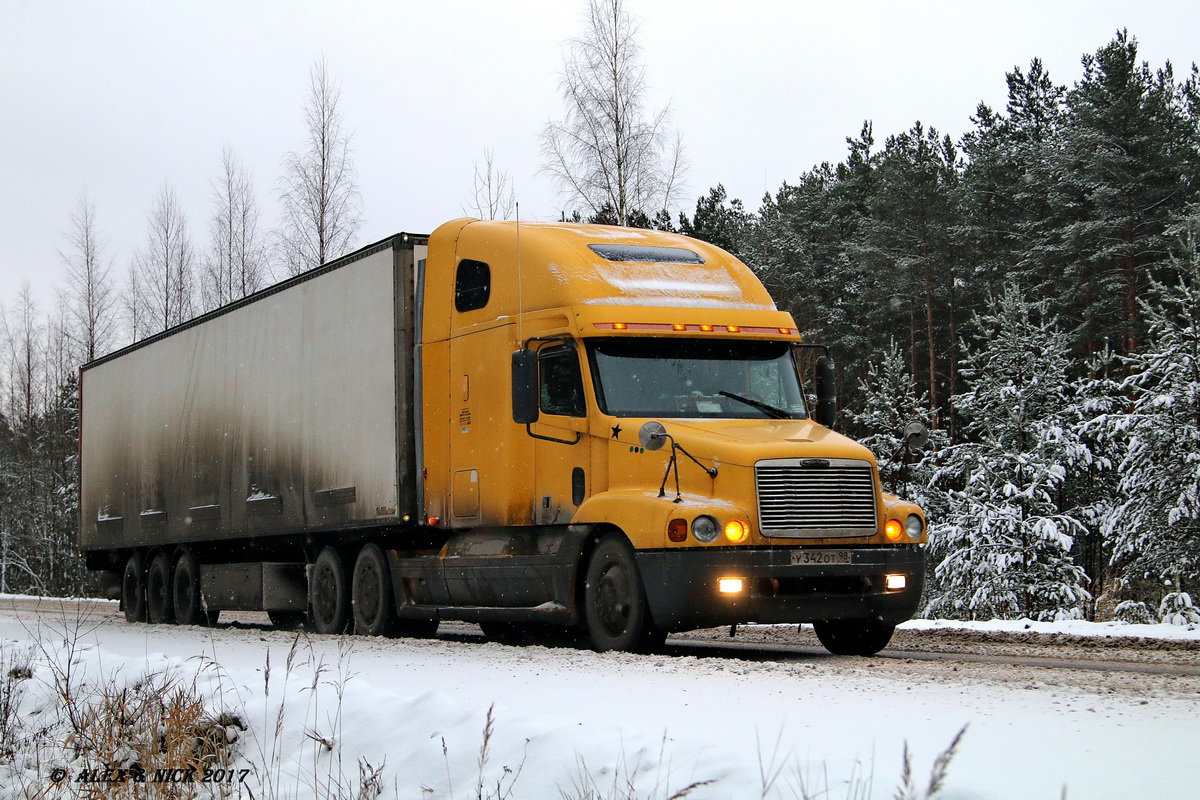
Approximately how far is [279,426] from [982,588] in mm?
13768

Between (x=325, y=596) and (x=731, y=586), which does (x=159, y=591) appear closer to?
(x=325, y=596)

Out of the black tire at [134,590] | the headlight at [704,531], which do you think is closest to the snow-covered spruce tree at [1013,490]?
the headlight at [704,531]

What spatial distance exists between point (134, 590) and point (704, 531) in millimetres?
14201

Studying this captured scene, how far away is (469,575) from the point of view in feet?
43.7

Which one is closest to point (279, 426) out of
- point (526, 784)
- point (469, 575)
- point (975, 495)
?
point (469, 575)

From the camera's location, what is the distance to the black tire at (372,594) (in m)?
14.6

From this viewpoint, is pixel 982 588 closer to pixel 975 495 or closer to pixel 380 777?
→ pixel 975 495

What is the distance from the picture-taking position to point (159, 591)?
2089 centimetres

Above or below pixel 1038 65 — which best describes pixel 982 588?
below

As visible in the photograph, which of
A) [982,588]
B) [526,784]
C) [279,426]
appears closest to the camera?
[526,784]

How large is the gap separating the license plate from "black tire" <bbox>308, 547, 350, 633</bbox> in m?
→ 6.71

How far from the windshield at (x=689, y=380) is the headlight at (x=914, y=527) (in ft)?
4.80

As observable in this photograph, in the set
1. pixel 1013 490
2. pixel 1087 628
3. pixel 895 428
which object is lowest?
pixel 1087 628

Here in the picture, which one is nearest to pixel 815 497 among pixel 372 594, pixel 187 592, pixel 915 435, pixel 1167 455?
pixel 915 435
